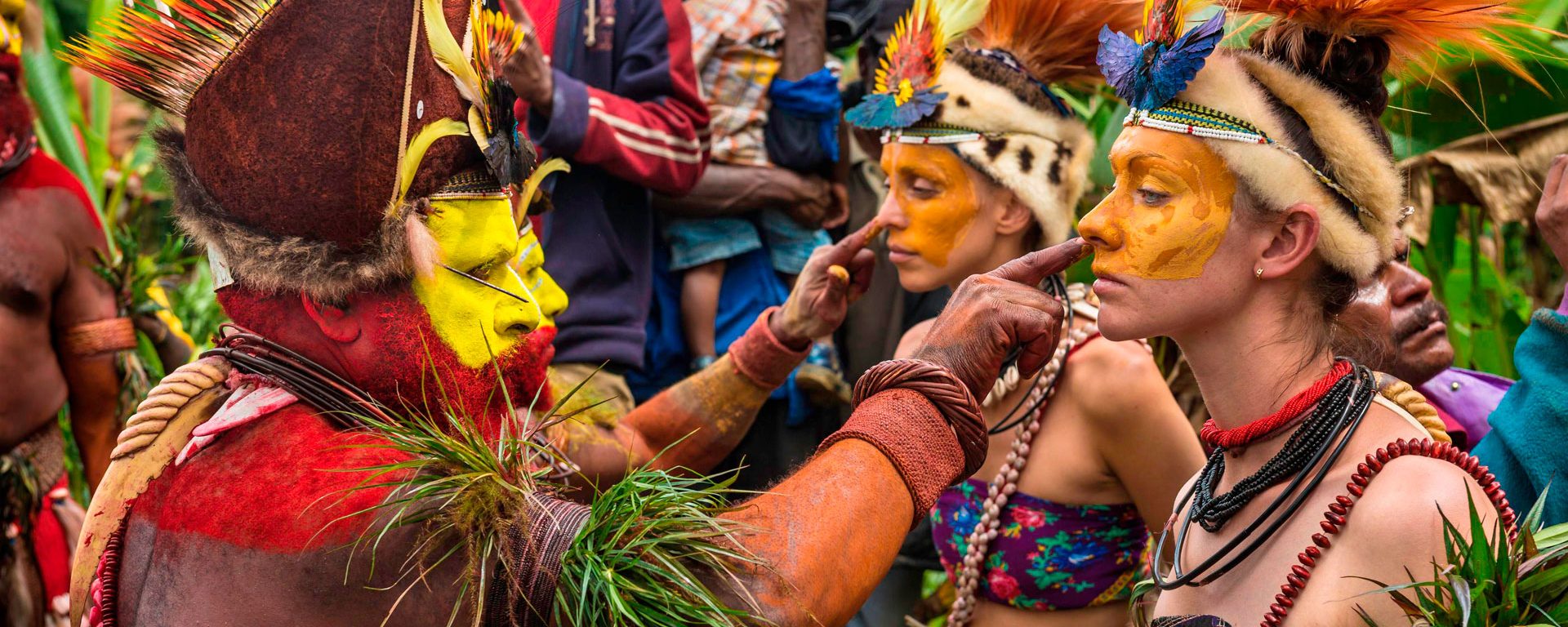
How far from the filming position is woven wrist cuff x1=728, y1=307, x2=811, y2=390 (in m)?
3.52

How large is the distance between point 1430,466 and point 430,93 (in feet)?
5.91

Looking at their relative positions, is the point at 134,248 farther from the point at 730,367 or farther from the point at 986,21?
the point at 986,21

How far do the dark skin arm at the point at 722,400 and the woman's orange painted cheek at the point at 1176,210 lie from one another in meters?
1.17

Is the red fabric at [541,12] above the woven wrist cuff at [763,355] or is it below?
above

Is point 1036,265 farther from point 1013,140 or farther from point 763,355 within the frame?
point 1013,140

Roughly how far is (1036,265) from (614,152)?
6.67ft

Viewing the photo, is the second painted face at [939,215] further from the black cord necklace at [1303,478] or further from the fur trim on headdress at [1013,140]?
the black cord necklace at [1303,478]

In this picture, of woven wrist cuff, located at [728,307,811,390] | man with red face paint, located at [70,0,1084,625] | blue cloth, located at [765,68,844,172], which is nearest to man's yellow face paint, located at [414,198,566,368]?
man with red face paint, located at [70,0,1084,625]

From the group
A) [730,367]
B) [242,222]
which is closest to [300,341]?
[242,222]

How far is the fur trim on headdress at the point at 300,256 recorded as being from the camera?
233cm

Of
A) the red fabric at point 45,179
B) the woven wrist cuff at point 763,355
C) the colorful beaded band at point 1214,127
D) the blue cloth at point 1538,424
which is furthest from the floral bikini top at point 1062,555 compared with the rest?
the red fabric at point 45,179

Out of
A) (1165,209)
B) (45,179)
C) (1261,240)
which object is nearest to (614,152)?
(45,179)

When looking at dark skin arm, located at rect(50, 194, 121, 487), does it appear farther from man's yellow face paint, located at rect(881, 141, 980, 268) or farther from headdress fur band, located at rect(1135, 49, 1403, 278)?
headdress fur band, located at rect(1135, 49, 1403, 278)

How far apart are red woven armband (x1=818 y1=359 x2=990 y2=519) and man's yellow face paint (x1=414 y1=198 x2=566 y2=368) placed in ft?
2.17
